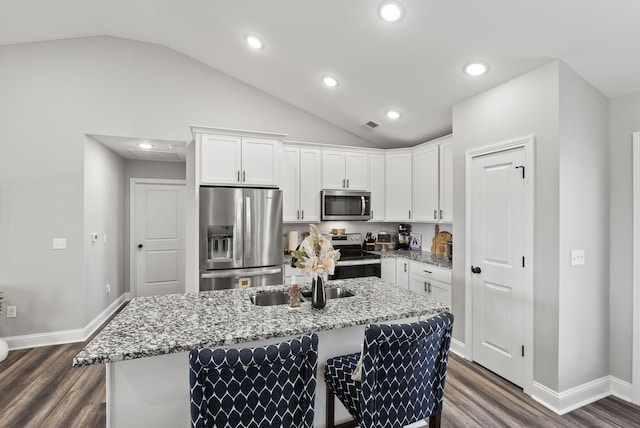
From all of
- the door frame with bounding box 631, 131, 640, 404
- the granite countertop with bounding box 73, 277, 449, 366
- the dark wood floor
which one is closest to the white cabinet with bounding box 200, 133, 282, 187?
the granite countertop with bounding box 73, 277, 449, 366

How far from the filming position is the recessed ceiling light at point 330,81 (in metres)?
3.55

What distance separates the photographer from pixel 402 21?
240cm

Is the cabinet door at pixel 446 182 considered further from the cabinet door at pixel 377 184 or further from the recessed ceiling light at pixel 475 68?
the recessed ceiling light at pixel 475 68

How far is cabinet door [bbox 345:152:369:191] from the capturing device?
4469 mm

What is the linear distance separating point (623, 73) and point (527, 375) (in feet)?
7.95

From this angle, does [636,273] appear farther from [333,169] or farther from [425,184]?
[333,169]

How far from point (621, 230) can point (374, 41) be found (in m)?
2.54

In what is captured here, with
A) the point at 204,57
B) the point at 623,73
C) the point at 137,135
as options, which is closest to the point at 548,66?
the point at 623,73

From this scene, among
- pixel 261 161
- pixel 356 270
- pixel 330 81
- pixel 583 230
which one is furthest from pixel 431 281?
pixel 330 81

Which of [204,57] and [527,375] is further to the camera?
[204,57]

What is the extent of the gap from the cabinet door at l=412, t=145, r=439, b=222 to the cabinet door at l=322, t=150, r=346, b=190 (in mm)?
1015

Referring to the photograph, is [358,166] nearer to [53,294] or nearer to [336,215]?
[336,215]

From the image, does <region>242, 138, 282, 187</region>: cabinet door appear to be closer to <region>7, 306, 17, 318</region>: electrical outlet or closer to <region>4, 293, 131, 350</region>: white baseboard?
<region>4, 293, 131, 350</region>: white baseboard

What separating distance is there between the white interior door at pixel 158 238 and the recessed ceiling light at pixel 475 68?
4.67 m
